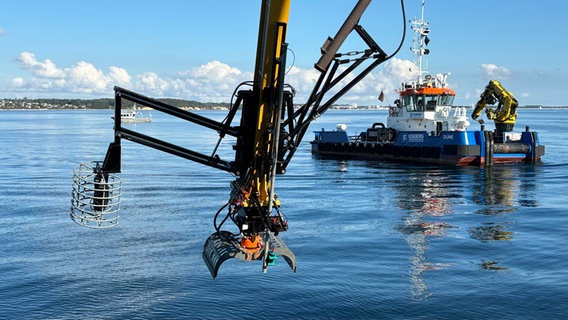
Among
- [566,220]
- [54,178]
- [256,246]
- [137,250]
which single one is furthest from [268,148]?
[54,178]

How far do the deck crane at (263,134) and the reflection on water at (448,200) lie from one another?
5.20 metres

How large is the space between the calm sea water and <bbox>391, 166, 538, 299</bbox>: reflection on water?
0.28 ft

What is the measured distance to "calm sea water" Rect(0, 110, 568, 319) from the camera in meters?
13.2

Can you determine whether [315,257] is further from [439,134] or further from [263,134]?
[439,134]

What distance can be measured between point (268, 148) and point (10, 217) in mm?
16220

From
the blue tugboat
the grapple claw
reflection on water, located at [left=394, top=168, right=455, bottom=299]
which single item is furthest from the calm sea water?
the blue tugboat

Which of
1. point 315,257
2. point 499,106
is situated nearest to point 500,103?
point 499,106

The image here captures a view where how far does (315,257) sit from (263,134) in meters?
7.56

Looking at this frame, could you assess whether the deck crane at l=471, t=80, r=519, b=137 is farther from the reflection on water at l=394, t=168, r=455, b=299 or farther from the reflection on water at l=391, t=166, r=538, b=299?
the reflection on water at l=394, t=168, r=455, b=299

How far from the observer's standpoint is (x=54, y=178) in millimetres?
35781

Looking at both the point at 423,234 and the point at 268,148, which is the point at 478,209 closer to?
the point at 423,234

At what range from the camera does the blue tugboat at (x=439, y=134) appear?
135ft

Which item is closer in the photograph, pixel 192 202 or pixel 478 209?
pixel 478 209

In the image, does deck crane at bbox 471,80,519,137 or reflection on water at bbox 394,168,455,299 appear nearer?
reflection on water at bbox 394,168,455,299
